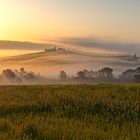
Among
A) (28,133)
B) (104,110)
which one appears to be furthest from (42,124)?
(104,110)

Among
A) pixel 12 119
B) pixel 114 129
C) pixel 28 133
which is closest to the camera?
pixel 28 133

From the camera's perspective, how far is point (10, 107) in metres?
21.3

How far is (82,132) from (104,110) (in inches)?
196

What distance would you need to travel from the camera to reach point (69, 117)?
19844 millimetres

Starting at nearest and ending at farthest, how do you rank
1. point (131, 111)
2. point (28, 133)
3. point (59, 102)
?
point (28, 133) → point (131, 111) → point (59, 102)

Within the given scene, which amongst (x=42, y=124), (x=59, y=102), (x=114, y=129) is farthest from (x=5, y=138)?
(x=59, y=102)

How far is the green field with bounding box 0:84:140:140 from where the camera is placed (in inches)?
616

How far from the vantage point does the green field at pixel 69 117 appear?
15.7 metres

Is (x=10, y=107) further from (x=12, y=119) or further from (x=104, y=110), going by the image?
(x=104, y=110)

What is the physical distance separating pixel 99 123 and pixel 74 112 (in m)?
2.69

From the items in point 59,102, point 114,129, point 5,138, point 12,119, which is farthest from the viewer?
point 59,102

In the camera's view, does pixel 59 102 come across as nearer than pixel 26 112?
No

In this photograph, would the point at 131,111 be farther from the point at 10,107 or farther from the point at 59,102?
the point at 10,107

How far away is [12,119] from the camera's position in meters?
18.9
